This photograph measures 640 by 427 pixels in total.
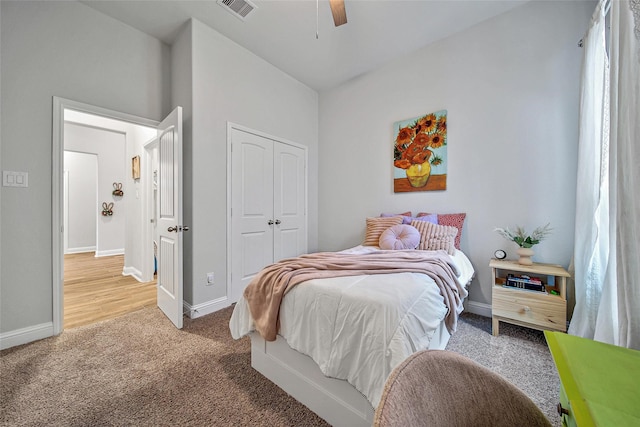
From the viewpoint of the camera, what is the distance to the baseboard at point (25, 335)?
1.86 m

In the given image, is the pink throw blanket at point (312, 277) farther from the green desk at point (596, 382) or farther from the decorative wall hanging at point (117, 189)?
the decorative wall hanging at point (117, 189)

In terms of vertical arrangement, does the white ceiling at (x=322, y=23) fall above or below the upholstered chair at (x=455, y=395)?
above

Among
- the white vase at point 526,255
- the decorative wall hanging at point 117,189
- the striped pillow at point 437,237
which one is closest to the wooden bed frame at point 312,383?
the striped pillow at point 437,237

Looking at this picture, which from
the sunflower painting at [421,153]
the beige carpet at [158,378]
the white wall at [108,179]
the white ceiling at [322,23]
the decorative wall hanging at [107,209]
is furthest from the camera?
the decorative wall hanging at [107,209]

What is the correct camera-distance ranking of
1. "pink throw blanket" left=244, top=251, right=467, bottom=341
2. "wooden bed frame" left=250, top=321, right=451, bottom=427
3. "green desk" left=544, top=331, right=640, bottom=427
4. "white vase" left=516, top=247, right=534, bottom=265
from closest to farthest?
"green desk" left=544, top=331, right=640, bottom=427 < "wooden bed frame" left=250, top=321, right=451, bottom=427 < "pink throw blanket" left=244, top=251, right=467, bottom=341 < "white vase" left=516, top=247, right=534, bottom=265

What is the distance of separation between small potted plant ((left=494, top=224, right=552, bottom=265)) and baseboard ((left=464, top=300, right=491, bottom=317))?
0.65 m

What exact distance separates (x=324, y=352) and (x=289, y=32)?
10.3ft

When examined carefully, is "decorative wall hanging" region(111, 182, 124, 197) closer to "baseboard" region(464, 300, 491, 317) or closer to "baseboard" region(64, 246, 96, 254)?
"baseboard" region(64, 246, 96, 254)

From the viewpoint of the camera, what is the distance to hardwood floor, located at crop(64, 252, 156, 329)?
2.47 m

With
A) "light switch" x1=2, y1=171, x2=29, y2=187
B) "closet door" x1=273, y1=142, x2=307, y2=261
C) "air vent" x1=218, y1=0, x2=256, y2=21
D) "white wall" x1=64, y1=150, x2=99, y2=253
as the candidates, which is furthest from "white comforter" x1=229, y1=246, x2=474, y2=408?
"white wall" x1=64, y1=150, x2=99, y2=253

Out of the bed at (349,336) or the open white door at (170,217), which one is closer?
the bed at (349,336)

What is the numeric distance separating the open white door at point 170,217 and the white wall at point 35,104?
2.48 feet

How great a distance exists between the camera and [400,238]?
2.46 metres

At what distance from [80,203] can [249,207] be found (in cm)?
603
